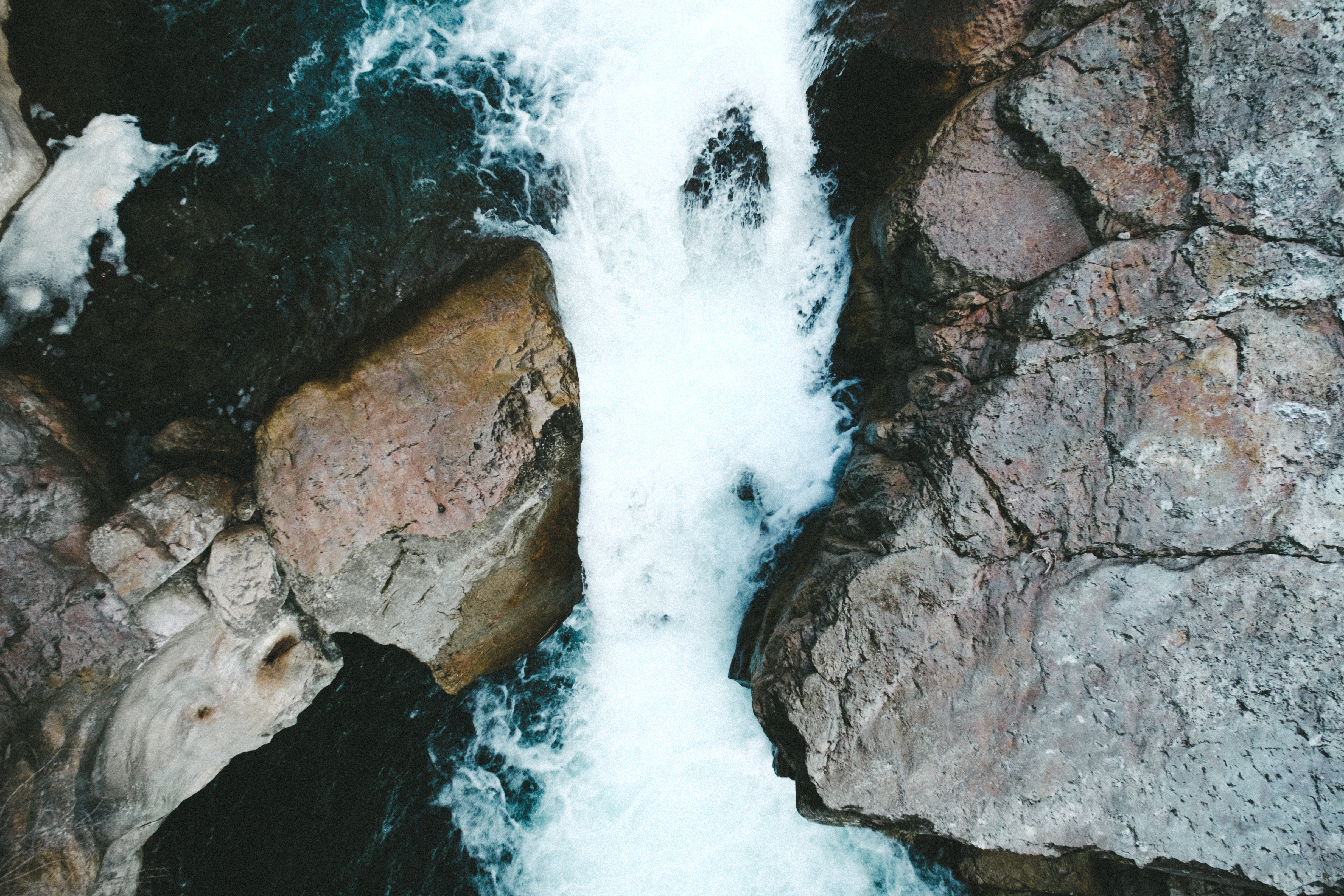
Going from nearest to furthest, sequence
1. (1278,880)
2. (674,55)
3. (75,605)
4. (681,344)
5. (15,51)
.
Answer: (1278,880) → (75,605) → (15,51) → (674,55) → (681,344)

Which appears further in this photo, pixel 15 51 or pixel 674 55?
pixel 674 55

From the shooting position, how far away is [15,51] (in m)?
4.09

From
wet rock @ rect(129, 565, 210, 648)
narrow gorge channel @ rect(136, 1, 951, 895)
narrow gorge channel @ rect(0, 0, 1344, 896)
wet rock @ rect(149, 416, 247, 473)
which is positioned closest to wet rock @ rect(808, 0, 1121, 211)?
narrow gorge channel @ rect(0, 0, 1344, 896)

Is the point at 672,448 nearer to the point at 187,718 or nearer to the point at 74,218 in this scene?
the point at 187,718

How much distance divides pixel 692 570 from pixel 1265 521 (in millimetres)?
3512

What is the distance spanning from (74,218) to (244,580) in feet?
8.75

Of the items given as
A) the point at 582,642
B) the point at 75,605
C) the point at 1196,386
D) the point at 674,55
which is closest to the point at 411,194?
the point at 674,55

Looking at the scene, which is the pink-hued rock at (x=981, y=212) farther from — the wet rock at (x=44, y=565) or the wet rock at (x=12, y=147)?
the wet rock at (x=12, y=147)

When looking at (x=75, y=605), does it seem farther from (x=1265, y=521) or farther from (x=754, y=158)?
(x=1265, y=521)

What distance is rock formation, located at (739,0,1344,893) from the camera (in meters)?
3.26

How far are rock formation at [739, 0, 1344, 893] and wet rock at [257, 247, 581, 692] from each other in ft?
7.02

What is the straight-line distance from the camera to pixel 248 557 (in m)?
4.02

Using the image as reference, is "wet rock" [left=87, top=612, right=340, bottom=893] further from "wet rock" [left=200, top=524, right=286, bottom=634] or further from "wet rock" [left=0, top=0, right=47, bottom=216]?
"wet rock" [left=0, top=0, right=47, bottom=216]

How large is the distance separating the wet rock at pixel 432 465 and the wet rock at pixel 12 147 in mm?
2169
